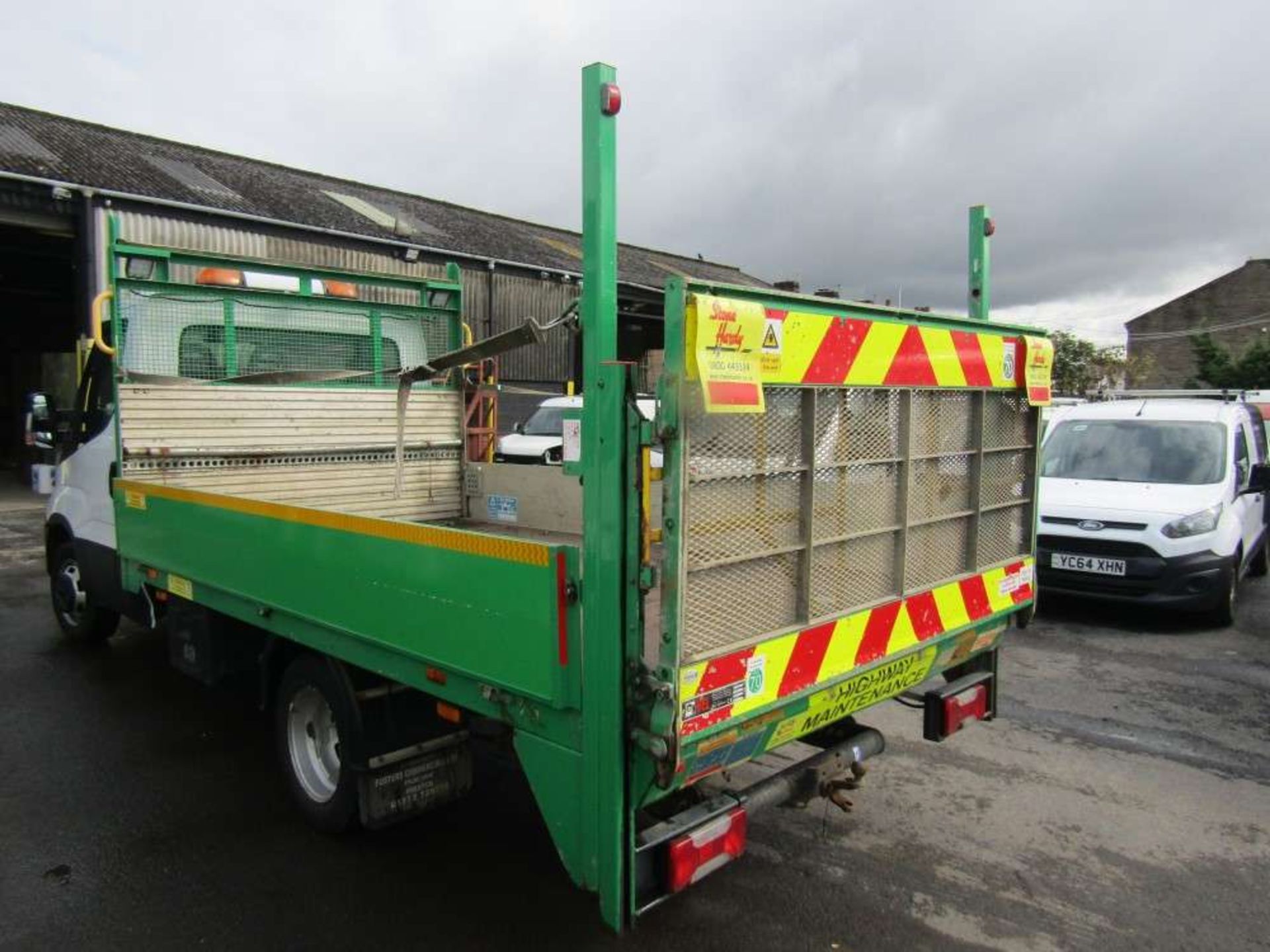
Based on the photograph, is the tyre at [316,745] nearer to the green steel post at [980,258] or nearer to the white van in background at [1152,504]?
the green steel post at [980,258]

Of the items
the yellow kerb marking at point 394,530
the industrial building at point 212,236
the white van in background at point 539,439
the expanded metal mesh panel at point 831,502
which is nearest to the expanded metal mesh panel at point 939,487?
the expanded metal mesh panel at point 831,502

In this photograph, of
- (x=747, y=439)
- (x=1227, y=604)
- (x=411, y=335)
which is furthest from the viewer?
(x=1227, y=604)

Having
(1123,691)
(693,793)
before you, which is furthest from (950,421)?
(1123,691)

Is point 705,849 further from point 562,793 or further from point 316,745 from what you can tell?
point 316,745

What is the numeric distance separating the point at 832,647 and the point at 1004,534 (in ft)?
4.37

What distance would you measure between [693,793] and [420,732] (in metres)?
1.16

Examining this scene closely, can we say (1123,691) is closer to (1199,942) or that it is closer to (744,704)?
(1199,942)

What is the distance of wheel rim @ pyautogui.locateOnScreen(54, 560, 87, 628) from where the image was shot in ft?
20.1

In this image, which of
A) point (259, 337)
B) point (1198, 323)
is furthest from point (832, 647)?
point (1198, 323)

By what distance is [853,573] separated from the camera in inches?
114

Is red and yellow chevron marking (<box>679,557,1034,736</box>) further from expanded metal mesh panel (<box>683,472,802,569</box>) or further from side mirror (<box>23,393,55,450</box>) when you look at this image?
side mirror (<box>23,393,55,450</box>)

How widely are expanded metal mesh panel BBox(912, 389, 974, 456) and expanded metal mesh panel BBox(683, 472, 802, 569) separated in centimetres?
69

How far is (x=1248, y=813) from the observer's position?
13.1 ft

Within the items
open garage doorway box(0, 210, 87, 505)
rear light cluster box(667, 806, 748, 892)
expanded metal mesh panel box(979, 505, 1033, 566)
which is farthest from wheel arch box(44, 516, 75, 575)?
open garage doorway box(0, 210, 87, 505)
